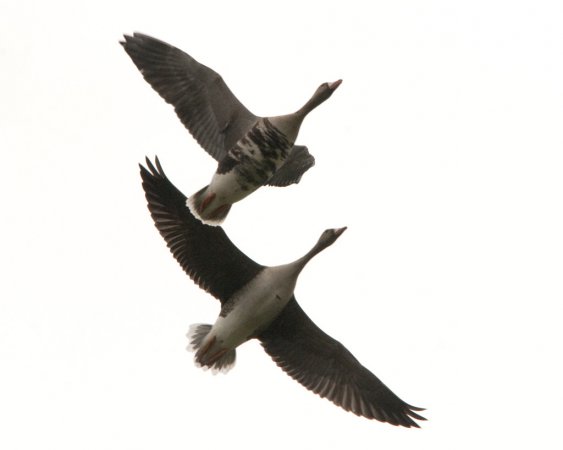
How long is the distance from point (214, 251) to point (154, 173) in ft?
3.21

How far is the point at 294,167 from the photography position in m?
11.5

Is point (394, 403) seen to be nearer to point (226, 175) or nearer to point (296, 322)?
point (296, 322)

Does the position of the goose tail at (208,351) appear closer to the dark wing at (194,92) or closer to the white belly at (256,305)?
the white belly at (256,305)

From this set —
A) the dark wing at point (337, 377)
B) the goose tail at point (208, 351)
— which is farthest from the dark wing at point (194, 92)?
the dark wing at point (337, 377)

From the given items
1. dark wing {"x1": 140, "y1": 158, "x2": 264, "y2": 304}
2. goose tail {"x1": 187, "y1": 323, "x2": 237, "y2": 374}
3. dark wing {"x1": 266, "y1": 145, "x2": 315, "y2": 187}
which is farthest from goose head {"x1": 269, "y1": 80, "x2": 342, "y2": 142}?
goose tail {"x1": 187, "y1": 323, "x2": 237, "y2": 374}

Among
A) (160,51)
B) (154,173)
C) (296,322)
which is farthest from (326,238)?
(160,51)

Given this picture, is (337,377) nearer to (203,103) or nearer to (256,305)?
(256,305)

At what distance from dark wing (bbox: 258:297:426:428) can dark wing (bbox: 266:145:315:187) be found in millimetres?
1775

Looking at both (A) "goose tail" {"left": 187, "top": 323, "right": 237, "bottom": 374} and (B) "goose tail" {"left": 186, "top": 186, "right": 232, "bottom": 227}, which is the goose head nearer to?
(B) "goose tail" {"left": 186, "top": 186, "right": 232, "bottom": 227}

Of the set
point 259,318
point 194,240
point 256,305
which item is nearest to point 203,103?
point 194,240

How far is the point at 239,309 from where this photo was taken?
10047 millimetres

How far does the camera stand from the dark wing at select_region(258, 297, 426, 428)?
35.1ft

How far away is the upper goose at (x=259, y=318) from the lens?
1004cm

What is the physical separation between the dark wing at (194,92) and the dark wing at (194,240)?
814mm
